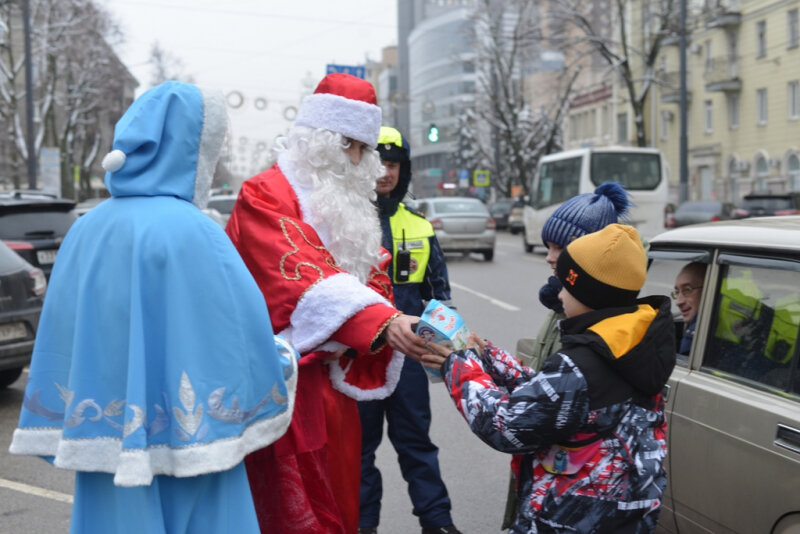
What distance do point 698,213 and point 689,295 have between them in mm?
23623

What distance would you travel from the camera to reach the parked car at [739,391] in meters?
3.05

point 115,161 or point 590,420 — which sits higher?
point 115,161

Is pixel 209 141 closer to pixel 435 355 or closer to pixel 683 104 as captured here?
pixel 435 355

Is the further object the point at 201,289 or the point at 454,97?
the point at 454,97

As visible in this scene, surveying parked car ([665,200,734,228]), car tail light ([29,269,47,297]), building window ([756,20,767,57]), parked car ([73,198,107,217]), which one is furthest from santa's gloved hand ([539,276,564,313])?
building window ([756,20,767,57])

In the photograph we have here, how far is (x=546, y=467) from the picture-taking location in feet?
7.90

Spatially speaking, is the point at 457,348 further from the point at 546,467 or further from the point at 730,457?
the point at 730,457

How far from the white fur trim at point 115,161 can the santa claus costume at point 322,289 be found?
2.58 ft

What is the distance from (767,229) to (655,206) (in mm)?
21584

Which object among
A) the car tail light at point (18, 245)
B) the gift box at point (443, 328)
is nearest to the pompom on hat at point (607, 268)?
the gift box at point (443, 328)

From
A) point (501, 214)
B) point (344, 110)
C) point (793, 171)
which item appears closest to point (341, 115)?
point (344, 110)

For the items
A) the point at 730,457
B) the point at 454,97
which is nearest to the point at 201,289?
the point at 730,457

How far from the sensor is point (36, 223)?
36.6ft

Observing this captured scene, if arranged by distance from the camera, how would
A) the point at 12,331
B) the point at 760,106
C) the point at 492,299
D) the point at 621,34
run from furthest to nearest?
the point at 760,106
the point at 621,34
the point at 492,299
the point at 12,331
